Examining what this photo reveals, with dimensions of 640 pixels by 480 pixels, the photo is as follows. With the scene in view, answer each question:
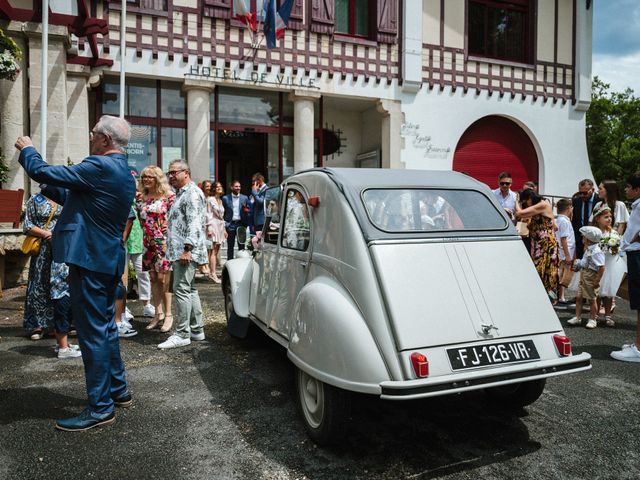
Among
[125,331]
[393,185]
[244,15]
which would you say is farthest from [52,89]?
[393,185]

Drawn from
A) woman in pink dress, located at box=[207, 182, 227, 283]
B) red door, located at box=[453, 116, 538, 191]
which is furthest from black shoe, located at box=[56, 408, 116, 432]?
red door, located at box=[453, 116, 538, 191]

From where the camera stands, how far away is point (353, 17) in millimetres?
14508

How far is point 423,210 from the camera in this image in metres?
3.50

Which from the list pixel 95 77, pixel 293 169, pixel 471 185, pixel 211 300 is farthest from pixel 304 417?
pixel 293 169

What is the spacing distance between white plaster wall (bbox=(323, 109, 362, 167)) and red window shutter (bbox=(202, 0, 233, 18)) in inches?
167

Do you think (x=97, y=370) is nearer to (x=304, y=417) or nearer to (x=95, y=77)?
(x=304, y=417)

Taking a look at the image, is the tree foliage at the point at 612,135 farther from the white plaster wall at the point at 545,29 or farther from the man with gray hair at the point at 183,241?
the man with gray hair at the point at 183,241

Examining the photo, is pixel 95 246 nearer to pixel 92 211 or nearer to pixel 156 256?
pixel 92 211

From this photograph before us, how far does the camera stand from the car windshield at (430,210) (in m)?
3.34

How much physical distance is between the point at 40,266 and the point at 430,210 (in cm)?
419

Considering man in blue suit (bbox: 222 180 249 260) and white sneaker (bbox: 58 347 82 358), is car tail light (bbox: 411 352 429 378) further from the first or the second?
man in blue suit (bbox: 222 180 249 260)

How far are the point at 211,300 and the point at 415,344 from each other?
5.30 m

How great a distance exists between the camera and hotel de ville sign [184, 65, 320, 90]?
12.7 metres

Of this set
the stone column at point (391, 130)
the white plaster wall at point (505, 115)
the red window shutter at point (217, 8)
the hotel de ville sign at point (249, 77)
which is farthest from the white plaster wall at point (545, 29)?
the red window shutter at point (217, 8)
